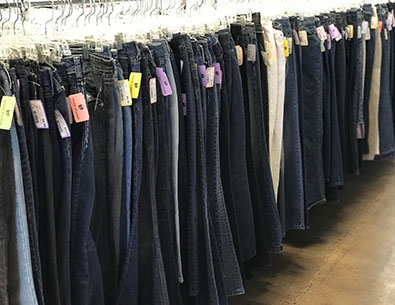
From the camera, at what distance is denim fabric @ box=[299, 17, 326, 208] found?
8.05 feet

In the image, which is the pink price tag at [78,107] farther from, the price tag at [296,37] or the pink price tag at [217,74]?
the price tag at [296,37]

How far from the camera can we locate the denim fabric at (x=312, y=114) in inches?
96.6

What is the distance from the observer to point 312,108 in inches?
99.7

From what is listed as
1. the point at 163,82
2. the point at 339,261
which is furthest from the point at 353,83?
the point at 163,82

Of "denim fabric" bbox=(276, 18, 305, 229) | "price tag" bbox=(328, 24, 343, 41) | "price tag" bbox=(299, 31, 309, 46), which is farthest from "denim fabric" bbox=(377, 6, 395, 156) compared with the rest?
"denim fabric" bbox=(276, 18, 305, 229)

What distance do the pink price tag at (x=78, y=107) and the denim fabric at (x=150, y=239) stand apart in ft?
0.79

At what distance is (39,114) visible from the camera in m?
1.26

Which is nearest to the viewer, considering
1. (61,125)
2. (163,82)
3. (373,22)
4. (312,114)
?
(61,125)

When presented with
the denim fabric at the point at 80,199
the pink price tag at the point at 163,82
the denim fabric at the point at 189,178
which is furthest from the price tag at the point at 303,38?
the denim fabric at the point at 80,199

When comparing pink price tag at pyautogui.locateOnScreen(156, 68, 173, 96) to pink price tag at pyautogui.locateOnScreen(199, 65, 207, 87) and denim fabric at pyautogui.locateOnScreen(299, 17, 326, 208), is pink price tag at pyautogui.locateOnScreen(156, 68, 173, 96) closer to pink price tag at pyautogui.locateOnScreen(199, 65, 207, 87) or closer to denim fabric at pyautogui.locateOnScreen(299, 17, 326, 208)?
pink price tag at pyautogui.locateOnScreen(199, 65, 207, 87)

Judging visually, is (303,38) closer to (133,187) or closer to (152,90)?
(152,90)

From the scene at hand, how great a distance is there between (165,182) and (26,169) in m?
0.51

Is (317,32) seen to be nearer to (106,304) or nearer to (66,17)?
(66,17)

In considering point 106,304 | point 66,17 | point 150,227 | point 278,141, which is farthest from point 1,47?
point 278,141
